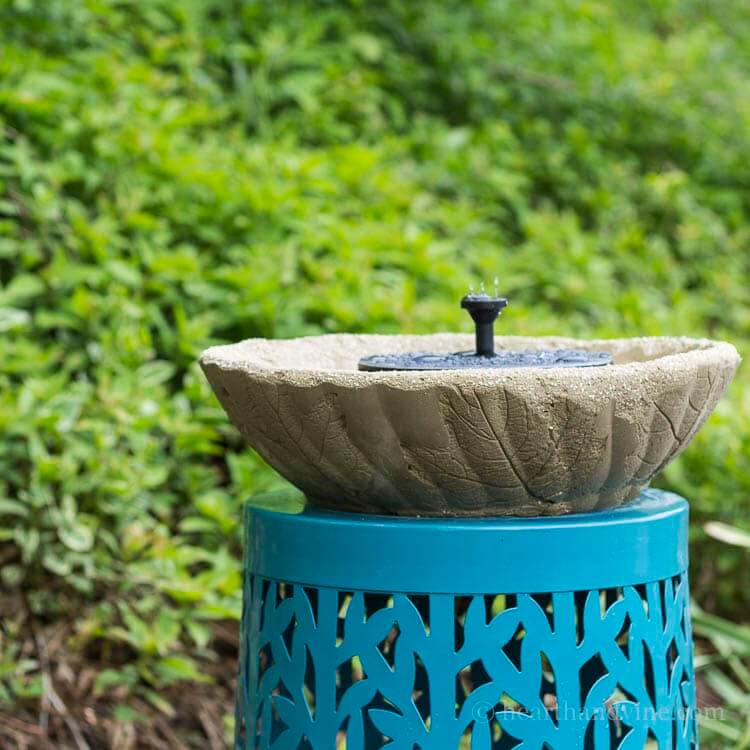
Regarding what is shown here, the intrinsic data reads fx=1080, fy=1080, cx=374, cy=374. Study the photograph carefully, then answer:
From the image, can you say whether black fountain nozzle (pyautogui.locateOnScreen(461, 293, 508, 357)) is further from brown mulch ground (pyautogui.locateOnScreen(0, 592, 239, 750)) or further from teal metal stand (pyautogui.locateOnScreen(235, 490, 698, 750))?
brown mulch ground (pyautogui.locateOnScreen(0, 592, 239, 750))

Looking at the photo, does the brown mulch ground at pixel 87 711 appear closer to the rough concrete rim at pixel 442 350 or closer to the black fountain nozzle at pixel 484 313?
the rough concrete rim at pixel 442 350

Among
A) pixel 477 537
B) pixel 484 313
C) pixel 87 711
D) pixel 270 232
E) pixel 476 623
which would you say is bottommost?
pixel 87 711

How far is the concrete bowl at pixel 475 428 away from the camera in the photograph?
1397mm

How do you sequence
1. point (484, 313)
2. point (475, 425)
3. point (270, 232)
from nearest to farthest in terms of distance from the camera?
1. point (475, 425)
2. point (484, 313)
3. point (270, 232)

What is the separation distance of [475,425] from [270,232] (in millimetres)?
1942

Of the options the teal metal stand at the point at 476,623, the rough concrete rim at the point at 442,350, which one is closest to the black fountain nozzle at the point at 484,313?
the rough concrete rim at the point at 442,350

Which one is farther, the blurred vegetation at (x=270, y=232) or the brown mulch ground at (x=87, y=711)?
the blurred vegetation at (x=270, y=232)

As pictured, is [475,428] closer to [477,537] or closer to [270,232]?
[477,537]

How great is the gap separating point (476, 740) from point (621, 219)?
3.43 meters

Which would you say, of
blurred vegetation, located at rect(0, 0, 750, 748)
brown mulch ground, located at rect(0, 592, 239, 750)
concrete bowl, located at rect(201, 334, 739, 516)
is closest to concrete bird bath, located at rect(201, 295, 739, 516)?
concrete bowl, located at rect(201, 334, 739, 516)

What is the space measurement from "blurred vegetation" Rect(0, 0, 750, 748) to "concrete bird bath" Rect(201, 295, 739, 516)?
3.20 feet

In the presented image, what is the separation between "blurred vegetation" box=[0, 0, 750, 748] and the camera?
2.52 m

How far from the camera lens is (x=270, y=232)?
323cm

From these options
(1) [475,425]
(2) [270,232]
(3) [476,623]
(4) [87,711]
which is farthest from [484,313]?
(2) [270,232]
